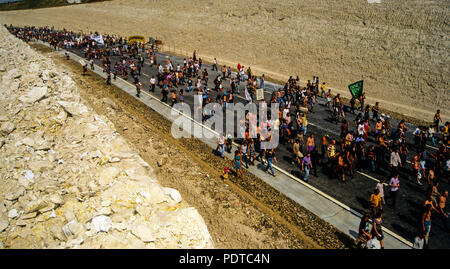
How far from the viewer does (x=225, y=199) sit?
12695 mm

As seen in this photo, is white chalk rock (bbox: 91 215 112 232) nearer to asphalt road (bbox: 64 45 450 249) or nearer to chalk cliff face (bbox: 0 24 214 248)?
chalk cliff face (bbox: 0 24 214 248)

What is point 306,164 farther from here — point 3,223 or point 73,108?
point 73,108

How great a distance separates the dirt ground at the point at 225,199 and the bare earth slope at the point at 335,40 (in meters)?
21.4

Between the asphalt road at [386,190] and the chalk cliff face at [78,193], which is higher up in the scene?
the chalk cliff face at [78,193]

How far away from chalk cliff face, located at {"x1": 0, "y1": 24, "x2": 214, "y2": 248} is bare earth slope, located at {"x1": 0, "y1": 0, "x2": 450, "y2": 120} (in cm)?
2677

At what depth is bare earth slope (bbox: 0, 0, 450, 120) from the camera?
106 ft

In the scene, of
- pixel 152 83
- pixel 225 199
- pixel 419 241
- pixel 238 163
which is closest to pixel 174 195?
pixel 225 199

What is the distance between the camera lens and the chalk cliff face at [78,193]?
770cm

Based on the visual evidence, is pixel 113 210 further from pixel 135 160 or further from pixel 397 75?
pixel 397 75

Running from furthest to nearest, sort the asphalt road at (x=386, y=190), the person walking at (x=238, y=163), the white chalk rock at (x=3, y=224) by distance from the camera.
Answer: the person walking at (x=238, y=163) → the asphalt road at (x=386, y=190) → the white chalk rock at (x=3, y=224)

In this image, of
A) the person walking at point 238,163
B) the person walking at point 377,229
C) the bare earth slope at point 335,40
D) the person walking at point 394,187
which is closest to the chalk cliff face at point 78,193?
the person walking at point 238,163

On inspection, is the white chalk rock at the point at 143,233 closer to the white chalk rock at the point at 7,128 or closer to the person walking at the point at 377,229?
the person walking at the point at 377,229

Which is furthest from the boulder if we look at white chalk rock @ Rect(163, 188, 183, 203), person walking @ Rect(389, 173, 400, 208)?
person walking @ Rect(389, 173, 400, 208)
